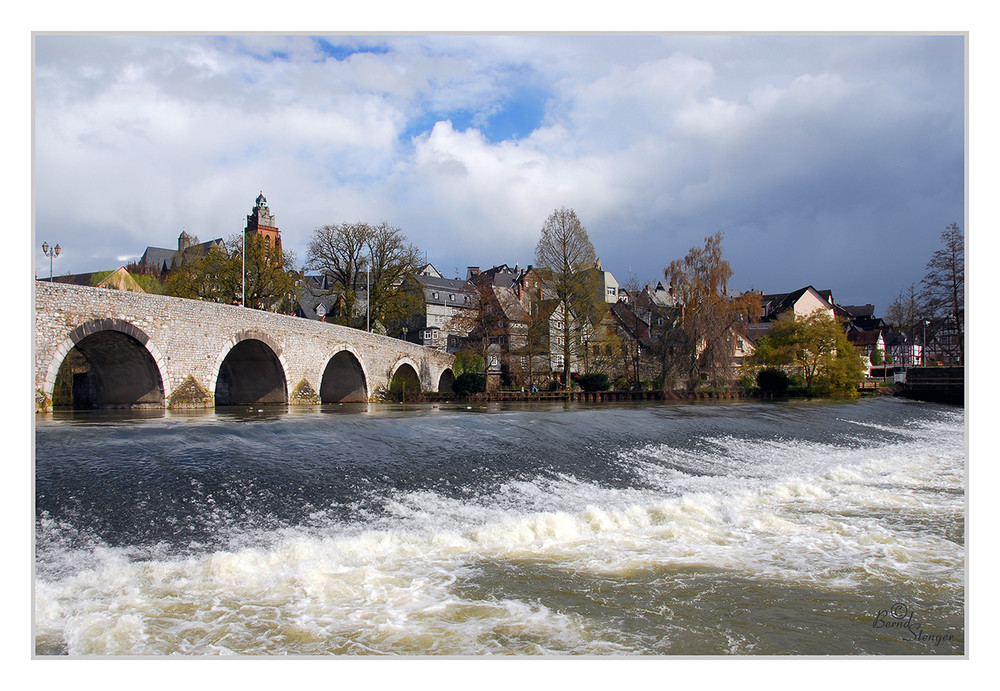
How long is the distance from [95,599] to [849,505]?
7660 millimetres

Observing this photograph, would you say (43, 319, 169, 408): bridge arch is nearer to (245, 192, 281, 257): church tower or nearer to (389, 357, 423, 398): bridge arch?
(389, 357, 423, 398): bridge arch

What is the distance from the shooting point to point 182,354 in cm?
1692

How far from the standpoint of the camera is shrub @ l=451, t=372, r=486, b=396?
3220cm

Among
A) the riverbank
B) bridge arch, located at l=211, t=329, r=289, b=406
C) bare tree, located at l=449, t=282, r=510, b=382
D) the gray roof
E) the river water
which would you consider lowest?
the riverbank

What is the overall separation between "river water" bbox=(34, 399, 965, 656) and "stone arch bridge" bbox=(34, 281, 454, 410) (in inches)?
167

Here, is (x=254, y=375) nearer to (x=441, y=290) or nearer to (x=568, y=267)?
(x=568, y=267)

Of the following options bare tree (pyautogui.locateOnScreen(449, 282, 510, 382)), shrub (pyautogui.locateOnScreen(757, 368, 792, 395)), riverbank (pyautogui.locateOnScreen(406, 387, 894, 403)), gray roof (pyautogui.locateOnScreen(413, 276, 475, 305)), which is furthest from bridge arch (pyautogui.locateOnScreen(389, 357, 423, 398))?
gray roof (pyautogui.locateOnScreen(413, 276, 475, 305))

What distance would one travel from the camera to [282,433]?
10047 mm

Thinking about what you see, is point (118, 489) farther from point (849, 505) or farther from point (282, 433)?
point (849, 505)

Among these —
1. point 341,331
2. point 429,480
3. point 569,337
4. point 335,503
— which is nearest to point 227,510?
point 335,503

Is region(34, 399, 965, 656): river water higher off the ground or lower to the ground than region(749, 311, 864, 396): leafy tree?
lower

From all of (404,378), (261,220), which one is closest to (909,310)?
(404,378)

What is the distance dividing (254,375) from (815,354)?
2839 centimetres

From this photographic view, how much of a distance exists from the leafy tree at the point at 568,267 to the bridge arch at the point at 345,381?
9.98 metres
